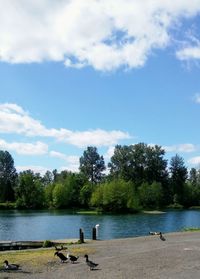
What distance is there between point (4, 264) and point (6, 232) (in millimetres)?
43004

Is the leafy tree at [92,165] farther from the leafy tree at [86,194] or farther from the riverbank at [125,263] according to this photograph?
the riverbank at [125,263]

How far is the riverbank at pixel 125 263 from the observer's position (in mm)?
20719

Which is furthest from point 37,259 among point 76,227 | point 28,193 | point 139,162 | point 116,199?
point 139,162

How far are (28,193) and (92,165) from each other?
35467mm

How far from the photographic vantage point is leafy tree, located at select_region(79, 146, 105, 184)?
180 m

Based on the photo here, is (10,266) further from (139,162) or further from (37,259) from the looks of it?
(139,162)

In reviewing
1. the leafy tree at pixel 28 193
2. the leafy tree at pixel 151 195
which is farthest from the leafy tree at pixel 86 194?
the leafy tree at pixel 151 195

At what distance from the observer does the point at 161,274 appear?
20.6m

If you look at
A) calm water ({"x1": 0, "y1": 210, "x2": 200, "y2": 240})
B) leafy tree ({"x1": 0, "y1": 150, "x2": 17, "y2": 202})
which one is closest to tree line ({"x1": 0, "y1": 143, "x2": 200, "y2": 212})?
leafy tree ({"x1": 0, "y1": 150, "x2": 17, "y2": 202})

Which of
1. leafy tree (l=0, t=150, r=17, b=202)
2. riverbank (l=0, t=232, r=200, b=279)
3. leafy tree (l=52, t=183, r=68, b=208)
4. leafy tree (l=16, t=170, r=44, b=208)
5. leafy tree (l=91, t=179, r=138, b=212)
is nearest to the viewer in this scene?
riverbank (l=0, t=232, r=200, b=279)

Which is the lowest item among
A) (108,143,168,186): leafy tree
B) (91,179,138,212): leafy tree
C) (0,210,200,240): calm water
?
(0,210,200,240): calm water

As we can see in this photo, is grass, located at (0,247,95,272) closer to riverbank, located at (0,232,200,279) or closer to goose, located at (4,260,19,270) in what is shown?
riverbank, located at (0,232,200,279)

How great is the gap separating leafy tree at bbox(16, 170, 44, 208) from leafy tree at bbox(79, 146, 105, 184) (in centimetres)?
2708

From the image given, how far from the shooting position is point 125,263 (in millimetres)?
23453
